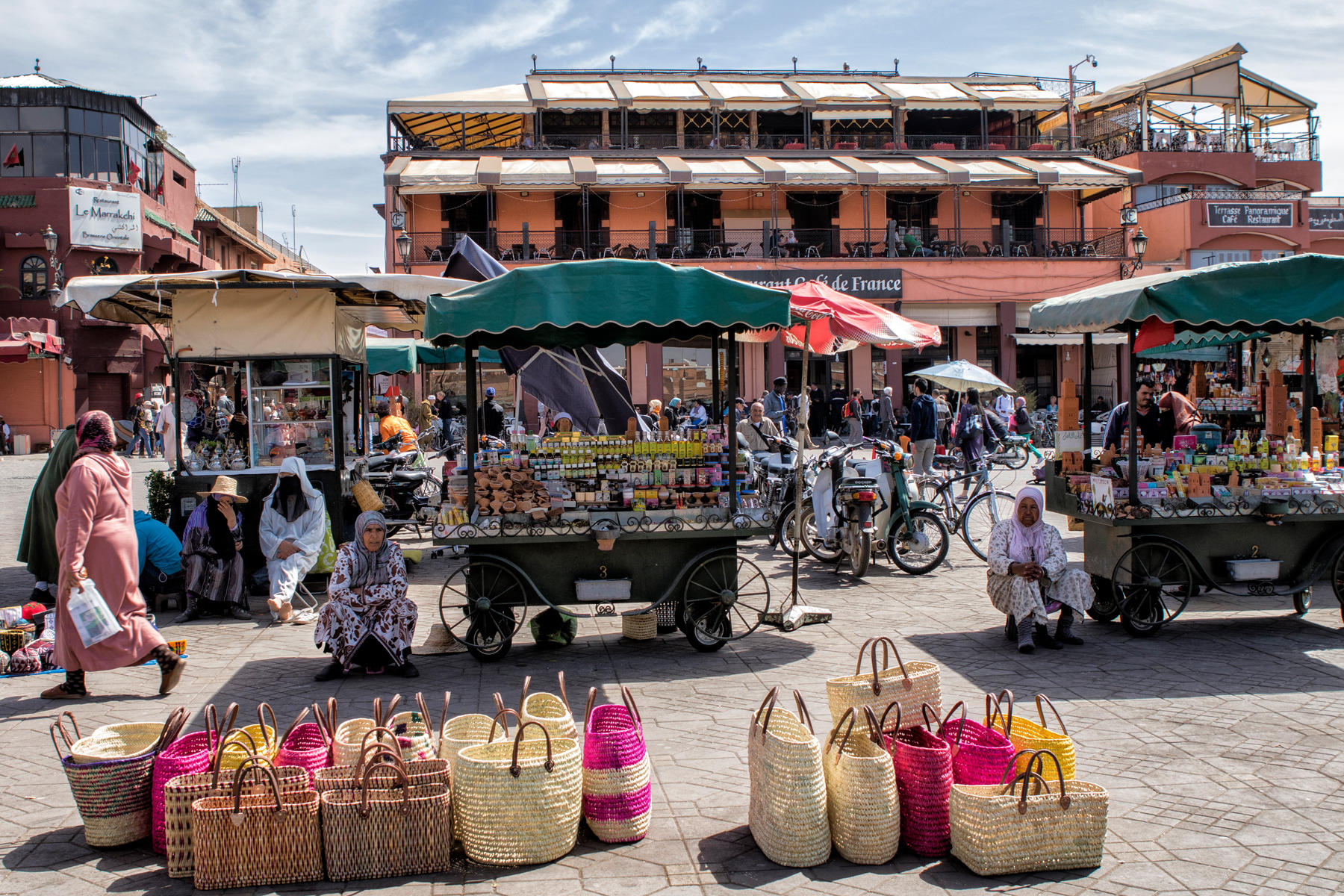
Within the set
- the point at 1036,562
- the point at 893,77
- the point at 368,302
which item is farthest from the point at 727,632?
the point at 893,77

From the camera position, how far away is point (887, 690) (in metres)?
4.57

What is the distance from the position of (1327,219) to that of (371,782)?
40.9 metres

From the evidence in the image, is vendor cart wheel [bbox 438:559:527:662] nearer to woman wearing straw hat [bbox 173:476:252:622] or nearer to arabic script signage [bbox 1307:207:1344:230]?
woman wearing straw hat [bbox 173:476:252:622]

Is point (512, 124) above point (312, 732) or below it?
above

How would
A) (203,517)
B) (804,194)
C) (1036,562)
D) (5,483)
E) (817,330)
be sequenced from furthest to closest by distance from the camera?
(804,194), (5,483), (817,330), (203,517), (1036,562)

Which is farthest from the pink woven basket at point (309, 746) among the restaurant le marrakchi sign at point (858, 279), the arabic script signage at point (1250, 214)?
the arabic script signage at point (1250, 214)

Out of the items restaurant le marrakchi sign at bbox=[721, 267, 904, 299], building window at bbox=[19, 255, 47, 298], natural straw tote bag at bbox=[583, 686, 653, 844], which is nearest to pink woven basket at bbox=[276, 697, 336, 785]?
natural straw tote bag at bbox=[583, 686, 653, 844]

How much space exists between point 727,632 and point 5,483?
19.1m

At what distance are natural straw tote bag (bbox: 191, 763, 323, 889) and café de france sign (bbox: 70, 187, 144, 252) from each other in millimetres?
31975

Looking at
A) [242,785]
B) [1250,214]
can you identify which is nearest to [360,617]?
[242,785]

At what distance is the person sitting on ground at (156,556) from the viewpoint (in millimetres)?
8562

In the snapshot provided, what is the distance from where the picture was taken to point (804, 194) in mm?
31562

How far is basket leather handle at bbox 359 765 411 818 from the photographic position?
373cm

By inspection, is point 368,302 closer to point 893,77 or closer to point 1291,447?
point 1291,447
